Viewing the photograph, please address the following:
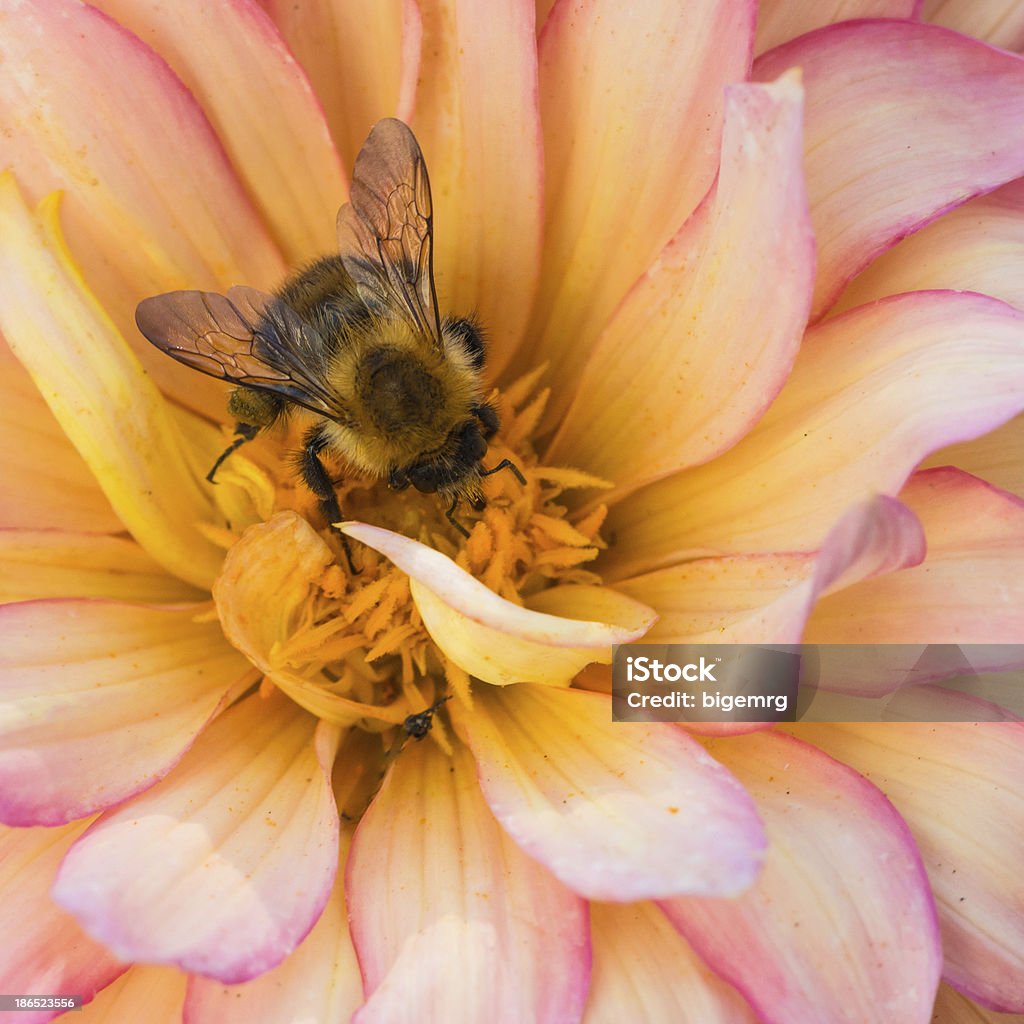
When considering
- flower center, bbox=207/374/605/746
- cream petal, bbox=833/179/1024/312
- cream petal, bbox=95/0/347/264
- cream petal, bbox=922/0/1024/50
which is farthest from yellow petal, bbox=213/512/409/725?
cream petal, bbox=922/0/1024/50

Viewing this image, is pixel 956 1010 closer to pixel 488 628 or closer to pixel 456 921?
pixel 456 921

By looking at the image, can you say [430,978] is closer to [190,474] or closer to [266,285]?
[190,474]

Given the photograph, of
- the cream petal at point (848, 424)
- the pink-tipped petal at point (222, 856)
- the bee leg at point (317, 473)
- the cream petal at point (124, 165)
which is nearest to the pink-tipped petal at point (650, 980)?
the pink-tipped petal at point (222, 856)

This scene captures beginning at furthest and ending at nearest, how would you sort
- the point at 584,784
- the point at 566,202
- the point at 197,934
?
1. the point at 566,202
2. the point at 584,784
3. the point at 197,934

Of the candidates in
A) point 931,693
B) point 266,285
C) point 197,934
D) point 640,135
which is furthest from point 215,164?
point 931,693

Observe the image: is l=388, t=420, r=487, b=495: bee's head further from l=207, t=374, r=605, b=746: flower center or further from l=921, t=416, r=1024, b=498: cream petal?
l=921, t=416, r=1024, b=498: cream petal

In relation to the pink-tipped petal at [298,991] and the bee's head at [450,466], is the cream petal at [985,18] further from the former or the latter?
the pink-tipped petal at [298,991]

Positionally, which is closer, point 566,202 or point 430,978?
point 430,978
